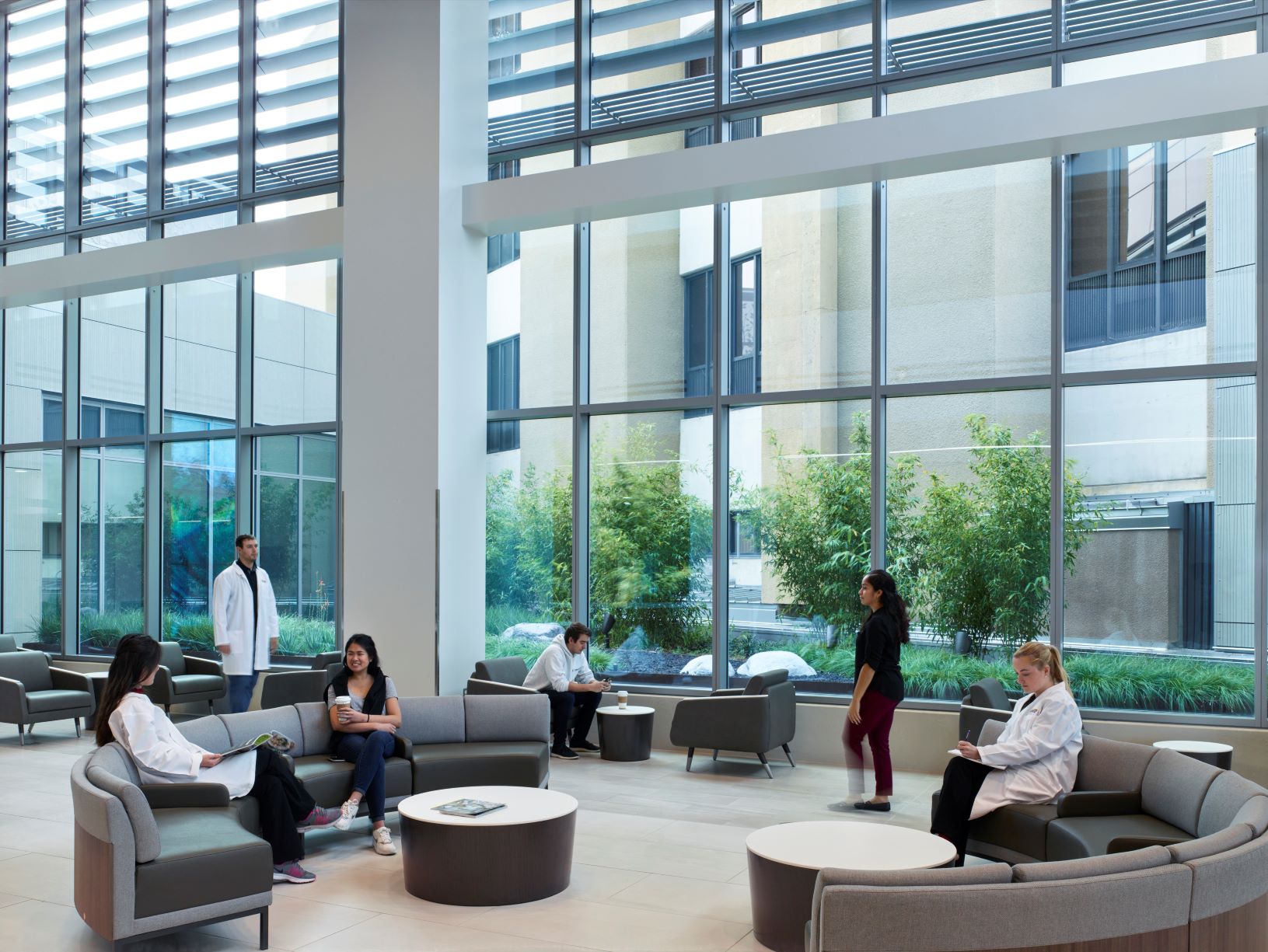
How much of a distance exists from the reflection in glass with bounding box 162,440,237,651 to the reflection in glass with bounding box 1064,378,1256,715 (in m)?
8.70

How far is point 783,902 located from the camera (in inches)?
178

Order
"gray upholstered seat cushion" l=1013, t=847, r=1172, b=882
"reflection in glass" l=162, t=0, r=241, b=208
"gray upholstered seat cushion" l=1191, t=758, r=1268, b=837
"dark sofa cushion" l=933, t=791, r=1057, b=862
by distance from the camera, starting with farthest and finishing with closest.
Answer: "reflection in glass" l=162, t=0, r=241, b=208 → "dark sofa cushion" l=933, t=791, r=1057, b=862 → "gray upholstered seat cushion" l=1191, t=758, r=1268, b=837 → "gray upholstered seat cushion" l=1013, t=847, r=1172, b=882

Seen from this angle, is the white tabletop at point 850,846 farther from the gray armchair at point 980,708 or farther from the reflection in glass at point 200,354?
the reflection in glass at point 200,354

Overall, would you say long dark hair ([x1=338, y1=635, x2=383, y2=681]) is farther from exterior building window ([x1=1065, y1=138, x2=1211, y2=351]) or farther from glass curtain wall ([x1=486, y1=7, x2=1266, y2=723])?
exterior building window ([x1=1065, y1=138, x2=1211, y2=351])

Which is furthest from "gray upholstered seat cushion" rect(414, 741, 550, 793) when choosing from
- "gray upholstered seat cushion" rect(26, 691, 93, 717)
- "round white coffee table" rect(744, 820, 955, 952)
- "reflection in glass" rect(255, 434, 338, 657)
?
"gray upholstered seat cushion" rect(26, 691, 93, 717)

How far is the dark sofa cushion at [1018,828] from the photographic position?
507 cm

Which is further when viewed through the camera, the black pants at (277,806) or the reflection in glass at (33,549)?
the reflection in glass at (33,549)

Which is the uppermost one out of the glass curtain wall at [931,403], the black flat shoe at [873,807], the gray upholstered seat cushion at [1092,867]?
the glass curtain wall at [931,403]

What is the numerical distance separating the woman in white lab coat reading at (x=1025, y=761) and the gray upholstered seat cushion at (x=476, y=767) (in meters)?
2.49

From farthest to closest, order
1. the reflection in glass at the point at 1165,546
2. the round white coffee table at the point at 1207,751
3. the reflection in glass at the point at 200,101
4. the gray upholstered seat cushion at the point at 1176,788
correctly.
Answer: the reflection in glass at the point at 200,101 < the reflection in glass at the point at 1165,546 < the round white coffee table at the point at 1207,751 < the gray upholstered seat cushion at the point at 1176,788

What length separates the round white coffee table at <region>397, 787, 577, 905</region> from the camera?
5168 mm

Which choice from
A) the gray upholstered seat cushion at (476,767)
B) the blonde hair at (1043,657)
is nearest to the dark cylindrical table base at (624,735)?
the gray upholstered seat cushion at (476,767)

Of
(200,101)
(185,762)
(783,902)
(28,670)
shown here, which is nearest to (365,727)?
(185,762)

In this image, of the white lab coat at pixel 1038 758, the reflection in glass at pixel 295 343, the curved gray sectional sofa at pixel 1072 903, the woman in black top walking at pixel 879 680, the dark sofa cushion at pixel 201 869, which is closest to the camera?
the curved gray sectional sofa at pixel 1072 903
